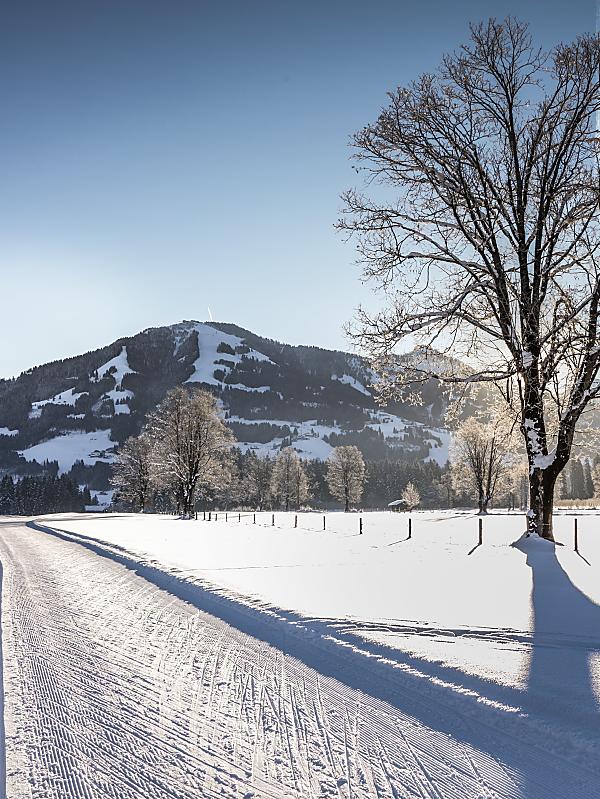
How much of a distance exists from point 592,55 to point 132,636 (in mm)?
15118

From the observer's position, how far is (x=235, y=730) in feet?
14.3

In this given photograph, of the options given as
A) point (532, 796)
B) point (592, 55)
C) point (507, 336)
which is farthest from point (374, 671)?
→ point (592, 55)

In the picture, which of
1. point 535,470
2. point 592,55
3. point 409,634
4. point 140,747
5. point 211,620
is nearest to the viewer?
point 140,747

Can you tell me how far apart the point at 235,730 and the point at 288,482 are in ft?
301

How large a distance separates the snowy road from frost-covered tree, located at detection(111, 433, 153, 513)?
6304 cm

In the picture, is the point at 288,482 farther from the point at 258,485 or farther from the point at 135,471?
the point at 135,471

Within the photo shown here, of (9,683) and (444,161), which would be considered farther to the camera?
(444,161)

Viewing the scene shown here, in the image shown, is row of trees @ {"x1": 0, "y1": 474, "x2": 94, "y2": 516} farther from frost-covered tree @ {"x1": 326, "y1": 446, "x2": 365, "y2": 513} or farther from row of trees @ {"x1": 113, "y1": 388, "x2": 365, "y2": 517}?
frost-covered tree @ {"x1": 326, "y1": 446, "x2": 365, "y2": 513}

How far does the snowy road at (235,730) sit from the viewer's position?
3562 mm

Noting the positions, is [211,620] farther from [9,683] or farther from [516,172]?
[516,172]

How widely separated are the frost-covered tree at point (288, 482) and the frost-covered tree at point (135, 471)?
86.7 feet

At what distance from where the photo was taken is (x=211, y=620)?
8.08 meters

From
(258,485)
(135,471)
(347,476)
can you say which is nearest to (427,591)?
(135,471)

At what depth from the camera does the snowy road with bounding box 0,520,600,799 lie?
356 cm
